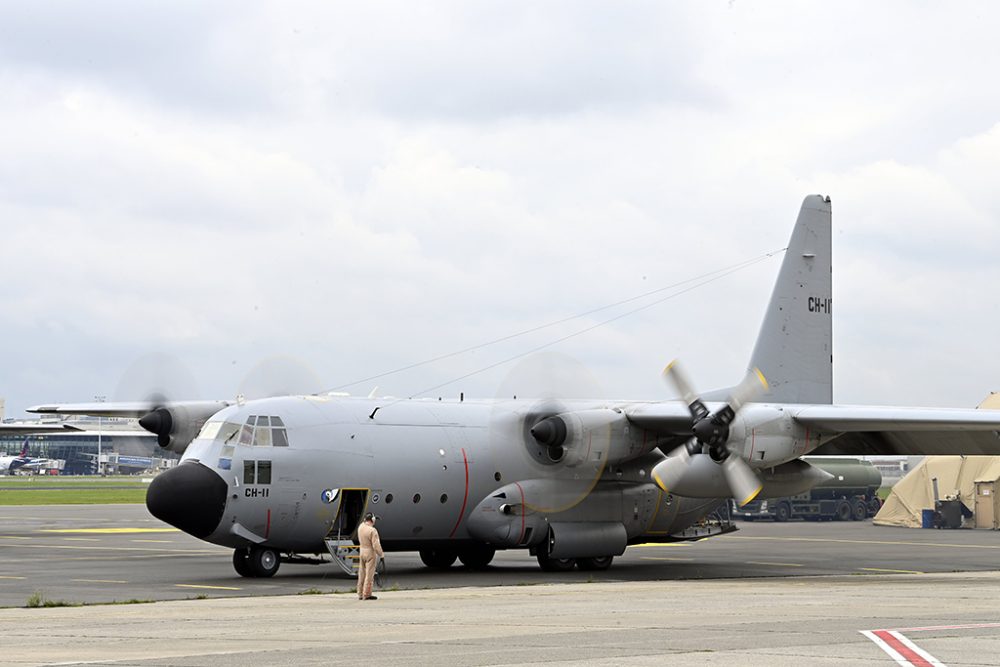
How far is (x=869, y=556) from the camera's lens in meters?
37.3

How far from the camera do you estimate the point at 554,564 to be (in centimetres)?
3038

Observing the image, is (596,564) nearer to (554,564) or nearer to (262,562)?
(554,564)

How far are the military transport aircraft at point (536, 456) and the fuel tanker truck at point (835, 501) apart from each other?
3433 centimetres

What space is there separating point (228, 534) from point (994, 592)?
1434 cm

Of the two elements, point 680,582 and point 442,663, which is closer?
point 442,663

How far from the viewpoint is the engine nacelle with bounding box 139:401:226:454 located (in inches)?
1321

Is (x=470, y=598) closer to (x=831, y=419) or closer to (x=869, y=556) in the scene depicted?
(x=831, y=419)

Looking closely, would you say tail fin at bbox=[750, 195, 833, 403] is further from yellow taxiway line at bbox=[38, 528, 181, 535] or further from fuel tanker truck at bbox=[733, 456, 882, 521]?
fuel tanker truck at bbox=[733, 456, 882, 521]

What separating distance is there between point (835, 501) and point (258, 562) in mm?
45469

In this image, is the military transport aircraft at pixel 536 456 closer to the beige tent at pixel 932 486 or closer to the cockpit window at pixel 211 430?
the cockpit window at pixel 211 430

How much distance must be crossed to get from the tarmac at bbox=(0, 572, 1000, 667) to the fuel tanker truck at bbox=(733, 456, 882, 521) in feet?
136

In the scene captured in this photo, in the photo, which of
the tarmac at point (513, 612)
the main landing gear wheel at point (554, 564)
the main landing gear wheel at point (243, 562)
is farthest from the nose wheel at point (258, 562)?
the main landing gear wheel at point (554, 564)

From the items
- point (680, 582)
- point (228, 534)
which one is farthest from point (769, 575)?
point (228, 534)

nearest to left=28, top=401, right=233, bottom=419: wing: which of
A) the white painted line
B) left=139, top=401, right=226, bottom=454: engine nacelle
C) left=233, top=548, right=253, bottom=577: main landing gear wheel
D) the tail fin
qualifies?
left=139, top=401, right=226, bottom=454: engine nacelle
